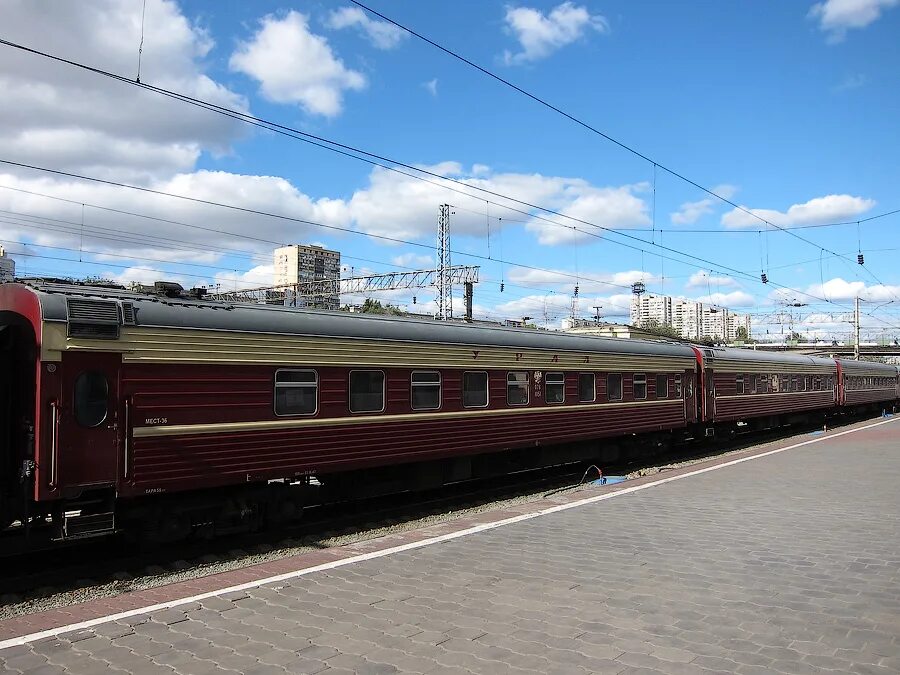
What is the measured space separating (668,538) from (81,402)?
7.03m

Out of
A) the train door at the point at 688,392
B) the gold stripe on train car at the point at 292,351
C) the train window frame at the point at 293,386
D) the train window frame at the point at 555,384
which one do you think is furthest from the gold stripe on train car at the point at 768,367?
the train window frame at the point at 293,386

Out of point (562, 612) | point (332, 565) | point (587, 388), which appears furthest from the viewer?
point (587, 388)

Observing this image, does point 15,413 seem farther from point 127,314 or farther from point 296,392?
point 296,392

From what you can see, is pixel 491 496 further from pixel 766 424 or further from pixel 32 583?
pixel 766 424

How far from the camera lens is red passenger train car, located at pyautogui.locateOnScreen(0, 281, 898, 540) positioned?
7.46 m

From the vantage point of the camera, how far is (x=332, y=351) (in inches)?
396

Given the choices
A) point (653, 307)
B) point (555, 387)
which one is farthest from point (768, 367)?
point (653, 307)

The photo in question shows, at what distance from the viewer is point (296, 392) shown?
377 inches

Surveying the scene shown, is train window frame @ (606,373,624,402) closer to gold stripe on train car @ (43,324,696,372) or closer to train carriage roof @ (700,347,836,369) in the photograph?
gold stripe on train car @ (43,324,696,372)

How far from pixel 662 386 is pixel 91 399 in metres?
14.8

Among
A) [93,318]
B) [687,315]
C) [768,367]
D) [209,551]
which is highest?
[687,315]

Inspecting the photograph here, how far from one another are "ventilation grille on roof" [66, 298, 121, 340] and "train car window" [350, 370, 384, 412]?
3.50 meters

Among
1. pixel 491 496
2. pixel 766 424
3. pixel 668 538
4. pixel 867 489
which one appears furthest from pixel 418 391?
pixel 766 424

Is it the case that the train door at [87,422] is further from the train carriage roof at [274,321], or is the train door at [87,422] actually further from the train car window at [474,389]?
the train car window at [474,389]
